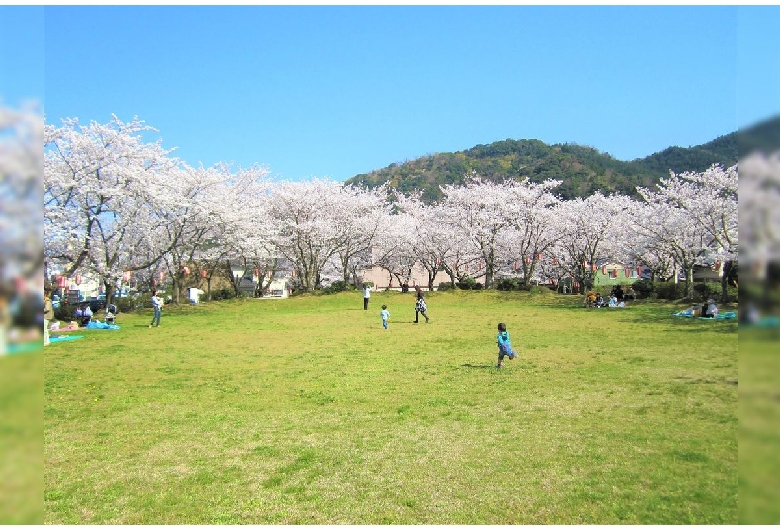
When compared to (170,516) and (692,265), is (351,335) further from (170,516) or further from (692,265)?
(692,265)

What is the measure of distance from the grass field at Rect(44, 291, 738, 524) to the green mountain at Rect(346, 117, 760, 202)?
33997 millimetres

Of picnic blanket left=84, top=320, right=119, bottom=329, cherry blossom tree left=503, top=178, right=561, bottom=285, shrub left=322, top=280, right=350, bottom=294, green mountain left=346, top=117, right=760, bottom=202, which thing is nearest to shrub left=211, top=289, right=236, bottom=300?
shrub left=322, top=280, right=350, bottom=294

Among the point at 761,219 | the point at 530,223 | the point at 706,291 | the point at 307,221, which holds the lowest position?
the point at 706,291

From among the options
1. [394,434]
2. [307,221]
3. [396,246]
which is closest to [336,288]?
[307,221]

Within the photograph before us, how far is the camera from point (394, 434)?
703 centimetres

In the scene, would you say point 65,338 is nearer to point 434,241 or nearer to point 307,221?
point 307,221

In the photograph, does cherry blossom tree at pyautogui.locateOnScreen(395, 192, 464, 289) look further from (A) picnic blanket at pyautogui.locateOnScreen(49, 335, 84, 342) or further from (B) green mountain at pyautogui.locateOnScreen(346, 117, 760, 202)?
(A) picnic blanket at pyautogui.locateOnScreen(49, 335, 84, 342)

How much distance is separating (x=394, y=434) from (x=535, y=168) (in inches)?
2754

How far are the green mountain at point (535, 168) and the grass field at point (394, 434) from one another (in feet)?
Result: 112

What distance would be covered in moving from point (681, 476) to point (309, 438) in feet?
13.1

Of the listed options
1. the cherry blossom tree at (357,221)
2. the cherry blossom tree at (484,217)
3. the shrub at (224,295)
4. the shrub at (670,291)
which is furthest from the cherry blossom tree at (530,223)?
the shrub at (224,295)

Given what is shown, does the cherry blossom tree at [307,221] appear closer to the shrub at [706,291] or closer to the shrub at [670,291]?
the shrub at [670,291]

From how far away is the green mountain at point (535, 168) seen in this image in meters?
58.8

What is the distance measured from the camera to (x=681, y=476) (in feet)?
17.0
